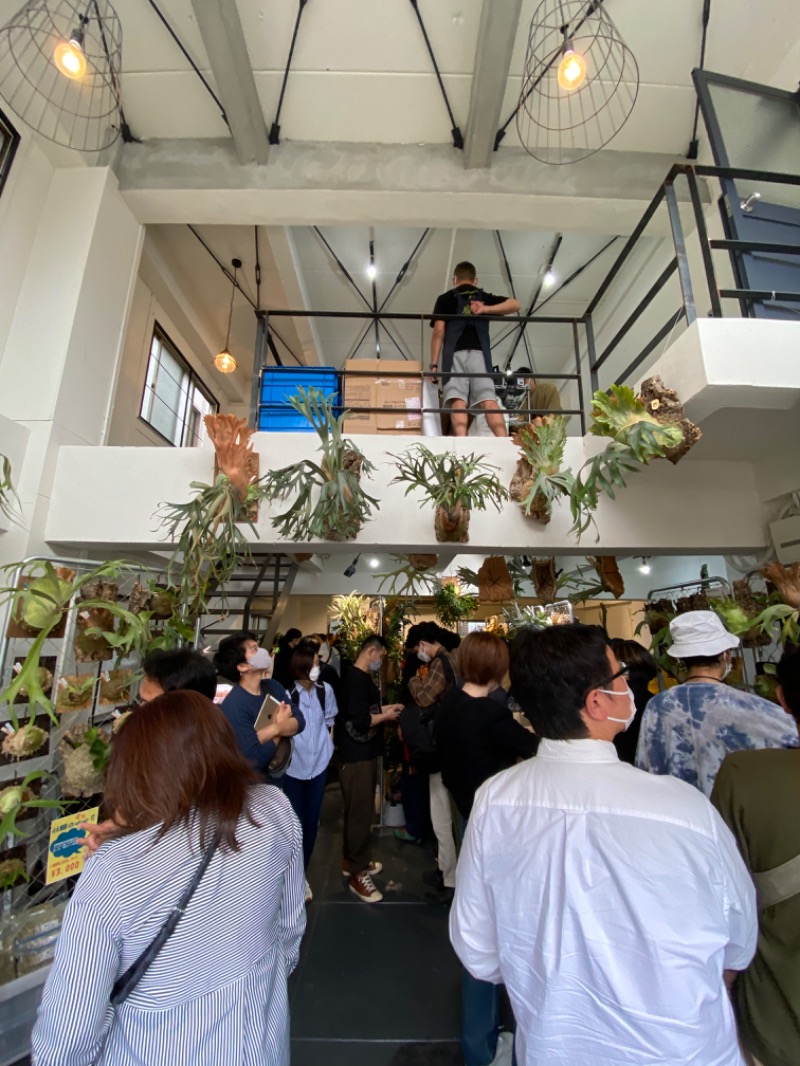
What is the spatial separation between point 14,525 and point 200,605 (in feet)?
4.28

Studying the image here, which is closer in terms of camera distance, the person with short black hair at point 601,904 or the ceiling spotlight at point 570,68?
the person with short black hair at point 601,904

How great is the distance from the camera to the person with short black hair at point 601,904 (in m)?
0.97

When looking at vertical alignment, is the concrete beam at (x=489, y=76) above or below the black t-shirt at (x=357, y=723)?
above

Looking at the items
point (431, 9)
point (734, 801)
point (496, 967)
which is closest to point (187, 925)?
point (496, 967)

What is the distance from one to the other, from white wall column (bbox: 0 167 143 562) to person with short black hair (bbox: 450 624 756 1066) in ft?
11.0

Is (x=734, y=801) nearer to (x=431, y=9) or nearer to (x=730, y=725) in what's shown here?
(x=730, y=725)

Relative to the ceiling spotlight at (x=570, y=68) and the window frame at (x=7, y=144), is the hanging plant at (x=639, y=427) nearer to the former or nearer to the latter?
the ceiling spotlight at (x=570, y=68)

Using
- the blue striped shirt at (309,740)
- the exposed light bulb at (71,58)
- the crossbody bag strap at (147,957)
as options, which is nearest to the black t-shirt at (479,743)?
the blue striped shirt at (309,740)

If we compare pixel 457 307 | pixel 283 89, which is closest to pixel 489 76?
pixel 457 307

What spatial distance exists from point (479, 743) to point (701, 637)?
1.09m

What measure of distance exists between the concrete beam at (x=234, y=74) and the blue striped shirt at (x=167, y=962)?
5.02 metres

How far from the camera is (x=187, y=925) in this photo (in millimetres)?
1043

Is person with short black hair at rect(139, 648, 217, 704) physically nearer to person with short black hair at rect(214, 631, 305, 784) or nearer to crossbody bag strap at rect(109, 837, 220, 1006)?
person with short black hair at rect(214, 631, 305, 784)

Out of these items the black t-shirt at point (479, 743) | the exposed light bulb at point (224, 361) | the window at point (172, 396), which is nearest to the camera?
the black t-shirt at point (479, 743)
